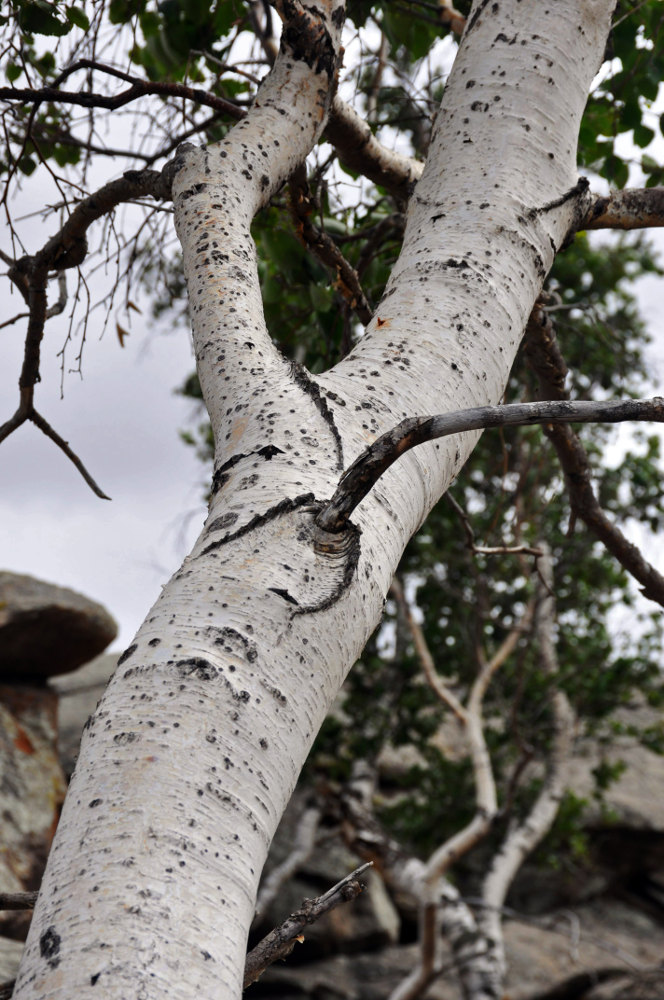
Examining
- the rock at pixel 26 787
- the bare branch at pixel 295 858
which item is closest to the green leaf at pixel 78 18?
the rock at pixel 26 787

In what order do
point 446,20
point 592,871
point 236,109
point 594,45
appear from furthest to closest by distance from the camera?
point 592,871, point 446,20, point 236,109, point 594,45

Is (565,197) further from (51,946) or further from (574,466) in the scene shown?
(51,946)

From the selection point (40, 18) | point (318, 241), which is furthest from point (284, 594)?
point (40, 18)

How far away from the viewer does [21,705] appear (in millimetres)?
6637

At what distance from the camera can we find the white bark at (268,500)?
1.94 feet

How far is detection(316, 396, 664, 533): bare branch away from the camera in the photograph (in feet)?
2.49

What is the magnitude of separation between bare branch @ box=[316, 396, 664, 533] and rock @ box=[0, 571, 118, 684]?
6.33 meters

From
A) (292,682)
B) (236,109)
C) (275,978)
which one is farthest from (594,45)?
(275,978)

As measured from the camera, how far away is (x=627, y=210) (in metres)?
1.41

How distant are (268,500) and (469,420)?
21cm

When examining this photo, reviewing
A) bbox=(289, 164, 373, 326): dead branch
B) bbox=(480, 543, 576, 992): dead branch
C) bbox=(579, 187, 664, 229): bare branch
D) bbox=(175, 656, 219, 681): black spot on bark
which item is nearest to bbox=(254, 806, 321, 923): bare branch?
bbox=(480, 543, 576, 992): dead branch

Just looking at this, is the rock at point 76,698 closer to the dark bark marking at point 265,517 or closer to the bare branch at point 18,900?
the bare branch at point 18,900

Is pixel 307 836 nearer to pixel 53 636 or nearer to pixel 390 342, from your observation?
pixel 53 636

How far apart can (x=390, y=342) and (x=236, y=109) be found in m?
0.83
